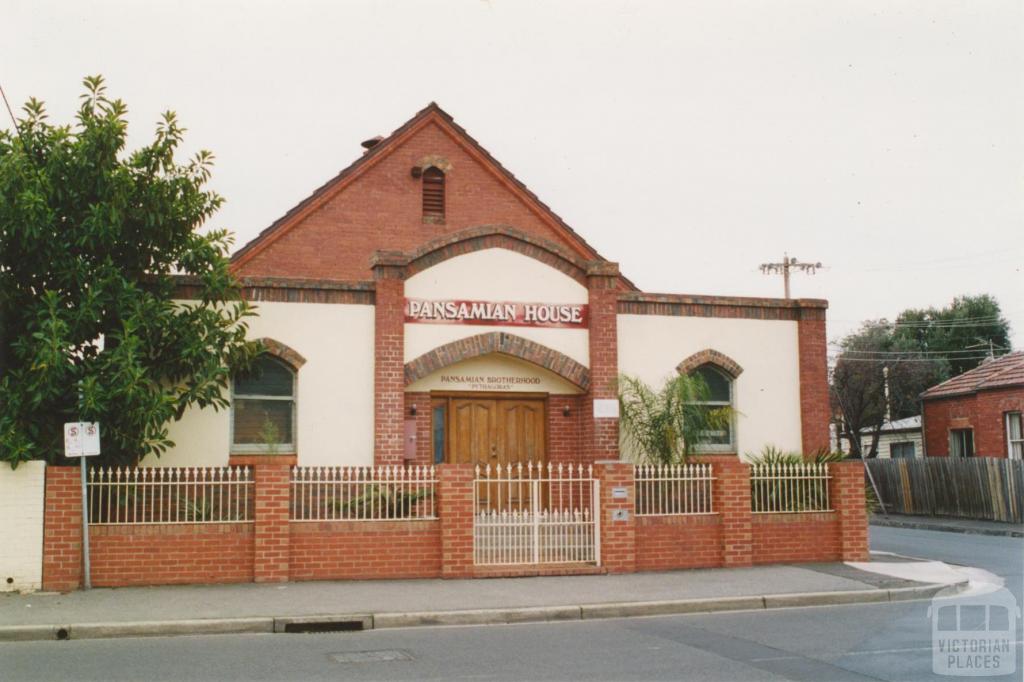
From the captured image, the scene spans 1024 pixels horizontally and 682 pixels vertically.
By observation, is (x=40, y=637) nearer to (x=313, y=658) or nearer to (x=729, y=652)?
(x=313, y=658)

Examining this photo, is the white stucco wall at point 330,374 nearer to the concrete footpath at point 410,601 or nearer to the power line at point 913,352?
the concrete footpath at point 410,601

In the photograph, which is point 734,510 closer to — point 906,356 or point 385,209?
point 385,209

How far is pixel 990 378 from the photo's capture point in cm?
3197

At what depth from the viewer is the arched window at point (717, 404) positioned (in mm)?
18922

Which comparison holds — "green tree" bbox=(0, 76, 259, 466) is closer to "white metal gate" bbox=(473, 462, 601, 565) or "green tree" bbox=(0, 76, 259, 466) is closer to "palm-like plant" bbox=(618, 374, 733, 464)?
"white metal gate" bbox=(473, 462, 601, 565)

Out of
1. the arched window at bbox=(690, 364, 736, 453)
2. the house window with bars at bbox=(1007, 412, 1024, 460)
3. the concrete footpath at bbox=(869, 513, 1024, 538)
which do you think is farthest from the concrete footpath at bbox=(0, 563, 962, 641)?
the house window with bars at bbox=(1007, 412, 1024, 460)

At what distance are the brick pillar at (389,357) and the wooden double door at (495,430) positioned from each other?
4.53 feet

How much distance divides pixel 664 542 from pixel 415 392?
16.2 feet

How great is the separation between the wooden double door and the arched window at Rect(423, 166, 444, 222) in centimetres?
728

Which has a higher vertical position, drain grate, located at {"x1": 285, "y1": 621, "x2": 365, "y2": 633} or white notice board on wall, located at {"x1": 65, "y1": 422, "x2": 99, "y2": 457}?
white notice board on wall, located at {"x1": 65, "y1": 422, "x2": 99, "y2": 457}

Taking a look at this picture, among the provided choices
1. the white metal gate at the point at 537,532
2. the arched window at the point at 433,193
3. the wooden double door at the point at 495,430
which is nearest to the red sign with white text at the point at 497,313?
the wooden double door at the point at 495,430

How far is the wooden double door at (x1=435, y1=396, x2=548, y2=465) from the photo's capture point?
18.3 meters

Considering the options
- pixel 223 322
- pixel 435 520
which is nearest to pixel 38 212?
pixel 223 322

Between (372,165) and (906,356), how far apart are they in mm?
37874
